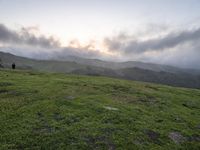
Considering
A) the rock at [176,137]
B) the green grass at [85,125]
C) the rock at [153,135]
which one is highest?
the green grass at [85,125]

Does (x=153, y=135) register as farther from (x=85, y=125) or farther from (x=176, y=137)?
(x=85, y=125)

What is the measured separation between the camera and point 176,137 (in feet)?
86.3

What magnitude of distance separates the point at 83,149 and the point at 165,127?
43.5 ft

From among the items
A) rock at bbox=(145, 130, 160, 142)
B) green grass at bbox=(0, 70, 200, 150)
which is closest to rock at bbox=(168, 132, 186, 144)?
green grass at bbox=(0, 70, 200, 150)

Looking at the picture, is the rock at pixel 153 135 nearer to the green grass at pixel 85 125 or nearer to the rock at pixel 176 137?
the green grass at pixel 85 125

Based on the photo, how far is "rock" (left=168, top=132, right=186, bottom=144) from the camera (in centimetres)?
2539

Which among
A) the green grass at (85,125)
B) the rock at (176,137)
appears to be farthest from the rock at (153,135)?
the rock at (176,137)

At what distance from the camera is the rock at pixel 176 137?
25386 mm

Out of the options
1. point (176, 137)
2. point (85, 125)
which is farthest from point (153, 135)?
point (85, 125)

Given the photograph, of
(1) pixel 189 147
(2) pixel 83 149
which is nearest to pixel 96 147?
(2) pixel 83 149

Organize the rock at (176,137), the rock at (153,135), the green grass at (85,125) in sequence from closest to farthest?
the green grass at (85,125) → the rock at (153,135) → the rock at (176,137)

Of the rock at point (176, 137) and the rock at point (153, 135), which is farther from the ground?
the rock at point (153, 135)

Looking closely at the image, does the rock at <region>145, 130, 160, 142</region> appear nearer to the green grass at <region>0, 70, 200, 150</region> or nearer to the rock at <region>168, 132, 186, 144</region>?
the green grass at <region>0, 70, 200, 150</region>

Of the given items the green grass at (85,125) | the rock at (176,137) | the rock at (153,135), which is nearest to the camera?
the green grass at (85,125)
